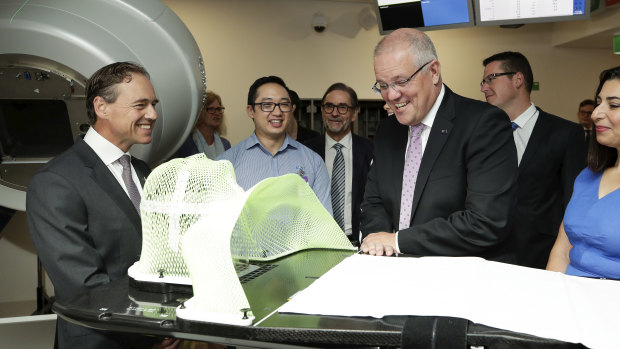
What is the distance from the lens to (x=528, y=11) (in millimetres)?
3059

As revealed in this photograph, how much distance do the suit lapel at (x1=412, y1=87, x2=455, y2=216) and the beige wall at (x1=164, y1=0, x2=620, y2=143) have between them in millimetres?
4870

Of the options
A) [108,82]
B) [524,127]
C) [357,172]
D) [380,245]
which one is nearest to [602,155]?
[380,245]

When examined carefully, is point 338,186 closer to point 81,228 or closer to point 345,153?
point 345,153

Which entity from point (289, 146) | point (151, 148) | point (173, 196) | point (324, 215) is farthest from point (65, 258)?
point (289, 146)

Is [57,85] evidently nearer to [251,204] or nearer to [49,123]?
[49,123]

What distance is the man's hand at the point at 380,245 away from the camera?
146 centimetres

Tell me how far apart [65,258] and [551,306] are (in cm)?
129

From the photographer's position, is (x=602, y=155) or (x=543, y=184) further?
(x=543, y=184)

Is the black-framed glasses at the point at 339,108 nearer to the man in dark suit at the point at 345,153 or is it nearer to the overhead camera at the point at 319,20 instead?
→ the man in dark suit at the point at 345,153

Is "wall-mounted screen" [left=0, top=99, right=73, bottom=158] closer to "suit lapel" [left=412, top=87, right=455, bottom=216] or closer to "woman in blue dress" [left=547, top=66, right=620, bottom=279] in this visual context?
"suit lapel" [left=412, top=87, right=455, bottom=216]

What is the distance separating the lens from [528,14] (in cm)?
307

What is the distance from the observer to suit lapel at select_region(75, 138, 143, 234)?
65.4 inches

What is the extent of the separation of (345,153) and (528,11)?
1383 mm

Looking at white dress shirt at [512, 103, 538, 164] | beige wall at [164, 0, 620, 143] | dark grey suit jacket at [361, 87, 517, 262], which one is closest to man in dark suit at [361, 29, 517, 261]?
dark grey suit jacket at [361, 87, 517, 262]
